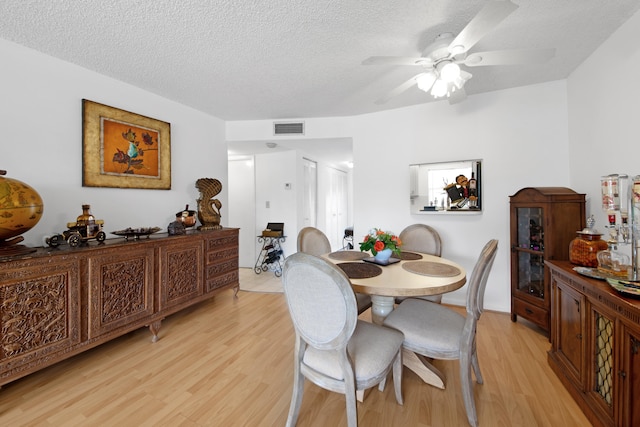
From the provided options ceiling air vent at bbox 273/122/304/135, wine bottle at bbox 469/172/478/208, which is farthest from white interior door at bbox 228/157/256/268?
wine bottle at bbox 469/172/478/208

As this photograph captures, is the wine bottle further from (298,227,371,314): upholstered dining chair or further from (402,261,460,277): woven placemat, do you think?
(298,227,371,314): upholstered dining chair

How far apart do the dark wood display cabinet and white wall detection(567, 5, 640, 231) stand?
188mm

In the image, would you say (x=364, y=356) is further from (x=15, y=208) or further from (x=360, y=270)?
(x=15, y=208)

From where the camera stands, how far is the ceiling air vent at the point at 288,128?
3.61 metres

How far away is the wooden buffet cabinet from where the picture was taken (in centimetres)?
114

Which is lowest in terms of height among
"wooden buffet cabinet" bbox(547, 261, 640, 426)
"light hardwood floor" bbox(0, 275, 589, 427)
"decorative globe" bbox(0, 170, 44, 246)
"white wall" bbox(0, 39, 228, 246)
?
"light hardwood floor" bbox(0, 275, 589, 427)

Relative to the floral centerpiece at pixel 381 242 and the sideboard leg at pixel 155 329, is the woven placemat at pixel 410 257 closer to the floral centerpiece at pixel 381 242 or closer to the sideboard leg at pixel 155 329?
the floral centerpiece at pixel 381 242

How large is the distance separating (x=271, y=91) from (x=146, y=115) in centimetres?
138

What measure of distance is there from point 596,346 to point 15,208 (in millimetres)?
3518

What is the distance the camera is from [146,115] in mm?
2760

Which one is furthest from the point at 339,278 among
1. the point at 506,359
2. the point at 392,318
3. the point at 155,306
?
the point at 155,306

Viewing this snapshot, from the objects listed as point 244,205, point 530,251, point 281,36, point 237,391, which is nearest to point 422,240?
point 530,251

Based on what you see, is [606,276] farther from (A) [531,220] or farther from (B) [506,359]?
(A) [531,220]

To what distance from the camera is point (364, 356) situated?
4.11 ft
